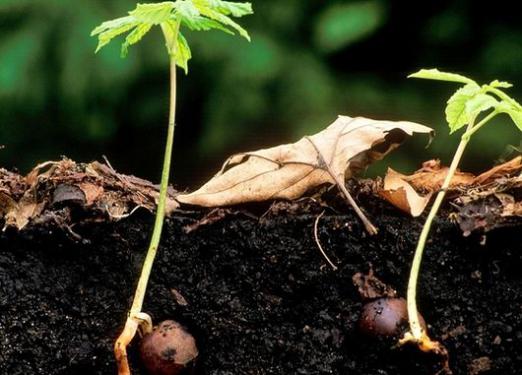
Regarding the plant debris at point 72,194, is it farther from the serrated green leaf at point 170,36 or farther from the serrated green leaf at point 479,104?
the serrated green leaf at point 479,104

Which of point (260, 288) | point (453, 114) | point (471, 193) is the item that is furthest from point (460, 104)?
point (260, 288)

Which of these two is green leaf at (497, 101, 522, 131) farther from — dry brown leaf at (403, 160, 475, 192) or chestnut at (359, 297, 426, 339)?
chestnut at (359, 297, 426, 339)

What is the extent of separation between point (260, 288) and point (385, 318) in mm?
183

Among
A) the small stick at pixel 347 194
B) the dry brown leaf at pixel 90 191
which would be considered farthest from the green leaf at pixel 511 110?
the dry brown leaf at pixel 90 191

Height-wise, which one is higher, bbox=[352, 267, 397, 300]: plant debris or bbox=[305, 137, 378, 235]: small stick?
bbox=[305, 137, 378, 235]: small stick

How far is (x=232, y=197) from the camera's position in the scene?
1.08 m

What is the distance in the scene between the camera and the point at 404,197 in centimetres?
103

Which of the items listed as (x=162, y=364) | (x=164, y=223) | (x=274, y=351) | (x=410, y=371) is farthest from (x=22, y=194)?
(x=410, y=371)

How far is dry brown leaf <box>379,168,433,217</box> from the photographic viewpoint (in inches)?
40.3

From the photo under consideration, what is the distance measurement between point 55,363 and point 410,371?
1.61 feet

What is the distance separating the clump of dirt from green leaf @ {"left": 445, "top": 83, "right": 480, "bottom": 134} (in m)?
0.14

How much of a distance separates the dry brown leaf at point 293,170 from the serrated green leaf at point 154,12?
0.24 meters

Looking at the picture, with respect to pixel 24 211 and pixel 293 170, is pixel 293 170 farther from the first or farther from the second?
pixel 24 211

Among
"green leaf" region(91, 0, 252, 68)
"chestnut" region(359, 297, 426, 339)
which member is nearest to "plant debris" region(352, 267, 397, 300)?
"chestnut" region(359, 297, 426, 339)
